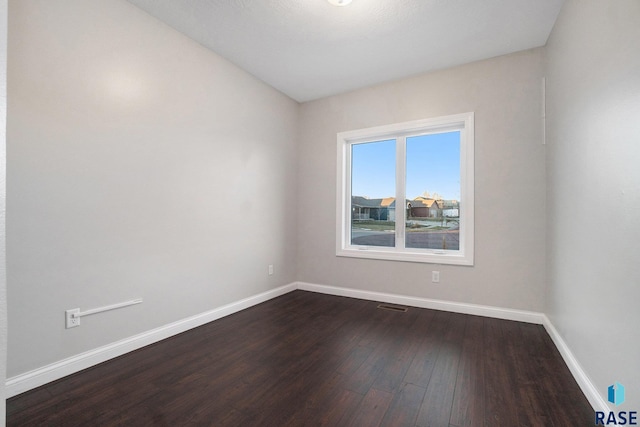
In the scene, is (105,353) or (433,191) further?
(433,191)

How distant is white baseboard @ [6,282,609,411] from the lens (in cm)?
177

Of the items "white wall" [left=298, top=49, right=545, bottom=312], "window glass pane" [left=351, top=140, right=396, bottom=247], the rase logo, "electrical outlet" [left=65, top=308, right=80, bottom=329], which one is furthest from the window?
"electrical outlet" [left=65, top=308, right=80, bottom=329]

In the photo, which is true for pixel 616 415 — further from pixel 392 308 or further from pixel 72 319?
pixel 72 319

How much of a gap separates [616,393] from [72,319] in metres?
3.21

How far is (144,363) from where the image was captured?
214cm

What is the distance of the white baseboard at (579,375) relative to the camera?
1.59 m

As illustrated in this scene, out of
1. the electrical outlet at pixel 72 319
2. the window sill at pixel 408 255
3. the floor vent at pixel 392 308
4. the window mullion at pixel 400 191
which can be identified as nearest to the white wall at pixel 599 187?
the window sill at pixel 408 255

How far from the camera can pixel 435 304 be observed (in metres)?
3.34

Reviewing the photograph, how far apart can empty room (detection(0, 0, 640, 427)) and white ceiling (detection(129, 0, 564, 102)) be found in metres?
0.03

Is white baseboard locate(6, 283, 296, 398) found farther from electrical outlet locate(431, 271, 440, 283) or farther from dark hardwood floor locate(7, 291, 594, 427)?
electrical outlet locate(431, 271, 440, 283)

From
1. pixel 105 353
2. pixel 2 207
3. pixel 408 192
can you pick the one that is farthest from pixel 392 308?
pixel 2 207

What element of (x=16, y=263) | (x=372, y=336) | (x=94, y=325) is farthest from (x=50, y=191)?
(x=372, y=336)

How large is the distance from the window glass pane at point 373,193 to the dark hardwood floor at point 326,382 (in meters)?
1.40

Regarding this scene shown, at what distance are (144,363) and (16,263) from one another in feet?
3.43
